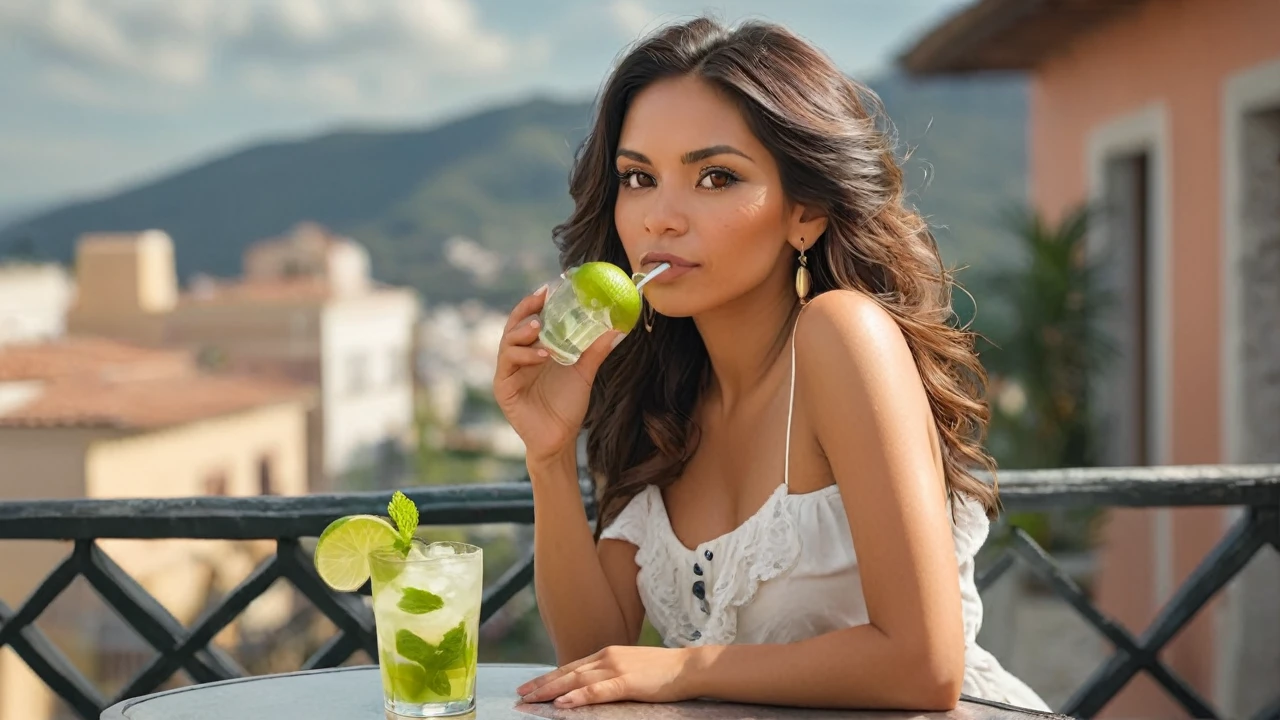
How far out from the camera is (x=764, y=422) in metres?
1.80

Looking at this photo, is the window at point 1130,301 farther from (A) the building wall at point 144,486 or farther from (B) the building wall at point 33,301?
(B) the building wall at point 33,301

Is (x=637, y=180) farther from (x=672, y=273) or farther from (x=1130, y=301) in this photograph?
(x=1130, y=301)

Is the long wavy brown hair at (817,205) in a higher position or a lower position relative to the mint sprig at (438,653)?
higher

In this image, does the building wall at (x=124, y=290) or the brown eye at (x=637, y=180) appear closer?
the brown eye at (x=637, y=180)

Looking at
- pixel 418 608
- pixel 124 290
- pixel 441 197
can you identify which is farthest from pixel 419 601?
pixel 441 197

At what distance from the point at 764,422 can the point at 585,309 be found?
1.10ft

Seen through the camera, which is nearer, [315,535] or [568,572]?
[568,572]

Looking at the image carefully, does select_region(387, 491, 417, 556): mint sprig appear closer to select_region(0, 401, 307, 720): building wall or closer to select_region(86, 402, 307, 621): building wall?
select_region(0, 401, 307, 720): building wall

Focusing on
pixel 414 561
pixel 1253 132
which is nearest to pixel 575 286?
pixel 414 561

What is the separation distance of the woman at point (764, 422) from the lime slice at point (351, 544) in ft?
0.75

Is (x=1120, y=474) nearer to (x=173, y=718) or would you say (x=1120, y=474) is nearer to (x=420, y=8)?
(x=173, y=718)

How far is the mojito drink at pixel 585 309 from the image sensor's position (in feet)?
5.15

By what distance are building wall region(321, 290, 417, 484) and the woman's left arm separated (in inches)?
951

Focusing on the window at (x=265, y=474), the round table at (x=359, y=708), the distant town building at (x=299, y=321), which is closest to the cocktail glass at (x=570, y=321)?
the round table at (x=359, y=708)
